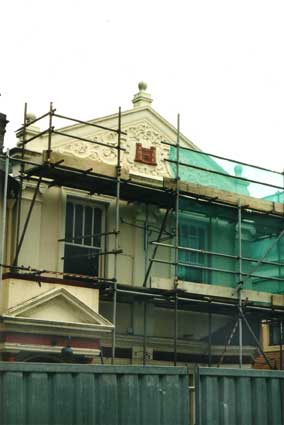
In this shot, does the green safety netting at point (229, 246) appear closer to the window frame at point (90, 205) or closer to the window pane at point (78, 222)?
the window frame at point (90, 205)

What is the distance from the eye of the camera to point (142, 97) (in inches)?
820

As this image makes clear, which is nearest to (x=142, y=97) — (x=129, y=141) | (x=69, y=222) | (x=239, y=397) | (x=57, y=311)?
(x=129, y=141)

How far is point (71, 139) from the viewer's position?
1891 centimetres

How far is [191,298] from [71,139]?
15.6 ft

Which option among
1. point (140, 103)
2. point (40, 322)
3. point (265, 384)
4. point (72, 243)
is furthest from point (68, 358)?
point (140, 103)

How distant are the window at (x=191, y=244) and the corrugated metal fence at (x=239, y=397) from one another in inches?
300

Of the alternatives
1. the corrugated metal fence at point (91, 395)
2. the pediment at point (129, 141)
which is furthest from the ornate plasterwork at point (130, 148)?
the corrugated metal fence at point (91, 395)

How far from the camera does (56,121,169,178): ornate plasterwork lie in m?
19.0

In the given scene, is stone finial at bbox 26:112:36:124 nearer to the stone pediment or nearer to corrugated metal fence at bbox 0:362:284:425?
the stone pediment

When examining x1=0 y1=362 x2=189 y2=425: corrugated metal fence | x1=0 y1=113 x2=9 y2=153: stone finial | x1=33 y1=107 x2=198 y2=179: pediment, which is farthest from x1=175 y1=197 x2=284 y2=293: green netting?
x1=0 y1=362 x2=189 y2=425: corrugated metal fence

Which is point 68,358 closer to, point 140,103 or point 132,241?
point 132,241

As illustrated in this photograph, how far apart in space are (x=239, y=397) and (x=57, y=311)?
601 centimetres

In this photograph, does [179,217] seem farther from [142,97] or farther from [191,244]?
[142,97]

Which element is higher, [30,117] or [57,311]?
[30,117]
